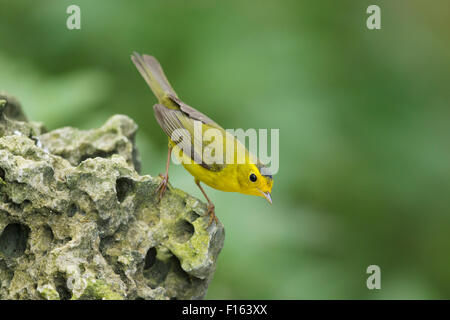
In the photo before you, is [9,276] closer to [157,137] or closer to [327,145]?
[157,137]

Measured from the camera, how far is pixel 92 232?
9.68 ft

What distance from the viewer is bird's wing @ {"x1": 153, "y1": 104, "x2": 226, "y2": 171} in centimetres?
415

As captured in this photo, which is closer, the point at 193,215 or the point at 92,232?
the point at 92,232

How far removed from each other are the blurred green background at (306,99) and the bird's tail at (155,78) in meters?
0.83

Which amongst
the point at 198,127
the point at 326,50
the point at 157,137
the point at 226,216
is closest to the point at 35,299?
the point at 198,127

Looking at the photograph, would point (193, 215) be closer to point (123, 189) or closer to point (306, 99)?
point (123, 189)

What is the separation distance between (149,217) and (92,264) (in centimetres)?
62

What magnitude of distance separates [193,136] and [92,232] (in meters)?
1.51

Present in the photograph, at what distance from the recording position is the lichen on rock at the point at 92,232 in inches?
111

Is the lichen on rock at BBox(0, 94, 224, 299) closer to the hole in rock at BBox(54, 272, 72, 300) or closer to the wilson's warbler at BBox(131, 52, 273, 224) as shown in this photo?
the hole in rock at BBox(54, 272, 72, 300)

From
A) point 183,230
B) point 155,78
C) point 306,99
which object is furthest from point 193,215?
point 306,99

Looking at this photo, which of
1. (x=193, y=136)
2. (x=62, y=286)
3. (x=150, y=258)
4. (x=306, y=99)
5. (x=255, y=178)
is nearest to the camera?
(x=62, y=286)

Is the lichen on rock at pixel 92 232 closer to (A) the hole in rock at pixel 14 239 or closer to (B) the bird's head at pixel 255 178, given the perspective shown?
(A) the hole in rock at pixel 14 239

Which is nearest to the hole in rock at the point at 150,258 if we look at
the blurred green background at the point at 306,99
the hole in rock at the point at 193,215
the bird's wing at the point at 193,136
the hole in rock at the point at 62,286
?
the hole in rock at the point at 193,215
